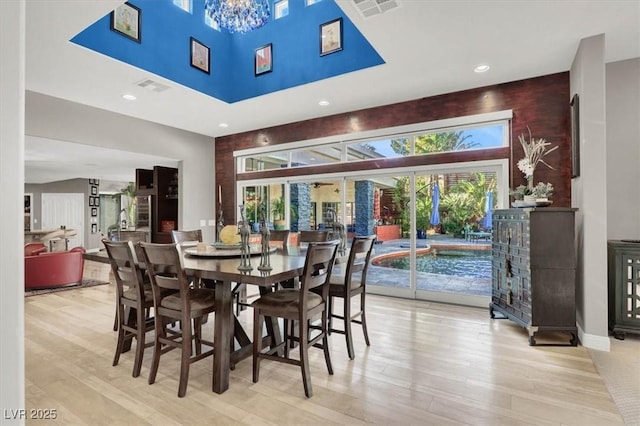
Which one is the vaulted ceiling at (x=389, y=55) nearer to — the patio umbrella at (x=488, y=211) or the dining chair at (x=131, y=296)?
the patio umbrella at (x=488, y=211)

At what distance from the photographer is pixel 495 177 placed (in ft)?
14.0

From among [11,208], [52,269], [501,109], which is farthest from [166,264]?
[52,269]

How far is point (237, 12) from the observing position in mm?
3213

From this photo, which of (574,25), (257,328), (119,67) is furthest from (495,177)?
(119,67)

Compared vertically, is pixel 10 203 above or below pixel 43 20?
below

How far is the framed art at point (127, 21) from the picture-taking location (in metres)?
3.40

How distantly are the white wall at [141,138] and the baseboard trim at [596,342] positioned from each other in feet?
19.9

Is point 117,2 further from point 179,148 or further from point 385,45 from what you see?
point 179,148

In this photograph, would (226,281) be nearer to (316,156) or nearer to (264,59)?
(264,59)

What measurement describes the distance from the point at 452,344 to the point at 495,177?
2.31 meters

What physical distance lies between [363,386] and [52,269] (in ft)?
18.7

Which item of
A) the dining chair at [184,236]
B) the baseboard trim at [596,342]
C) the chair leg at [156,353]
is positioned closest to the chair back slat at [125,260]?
the chair leg at [156,353]

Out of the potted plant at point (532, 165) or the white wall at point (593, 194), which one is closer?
the white wall at point (593, 194)

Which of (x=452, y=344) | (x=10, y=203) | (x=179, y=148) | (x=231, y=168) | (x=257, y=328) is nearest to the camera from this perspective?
(x=10, y=203)
